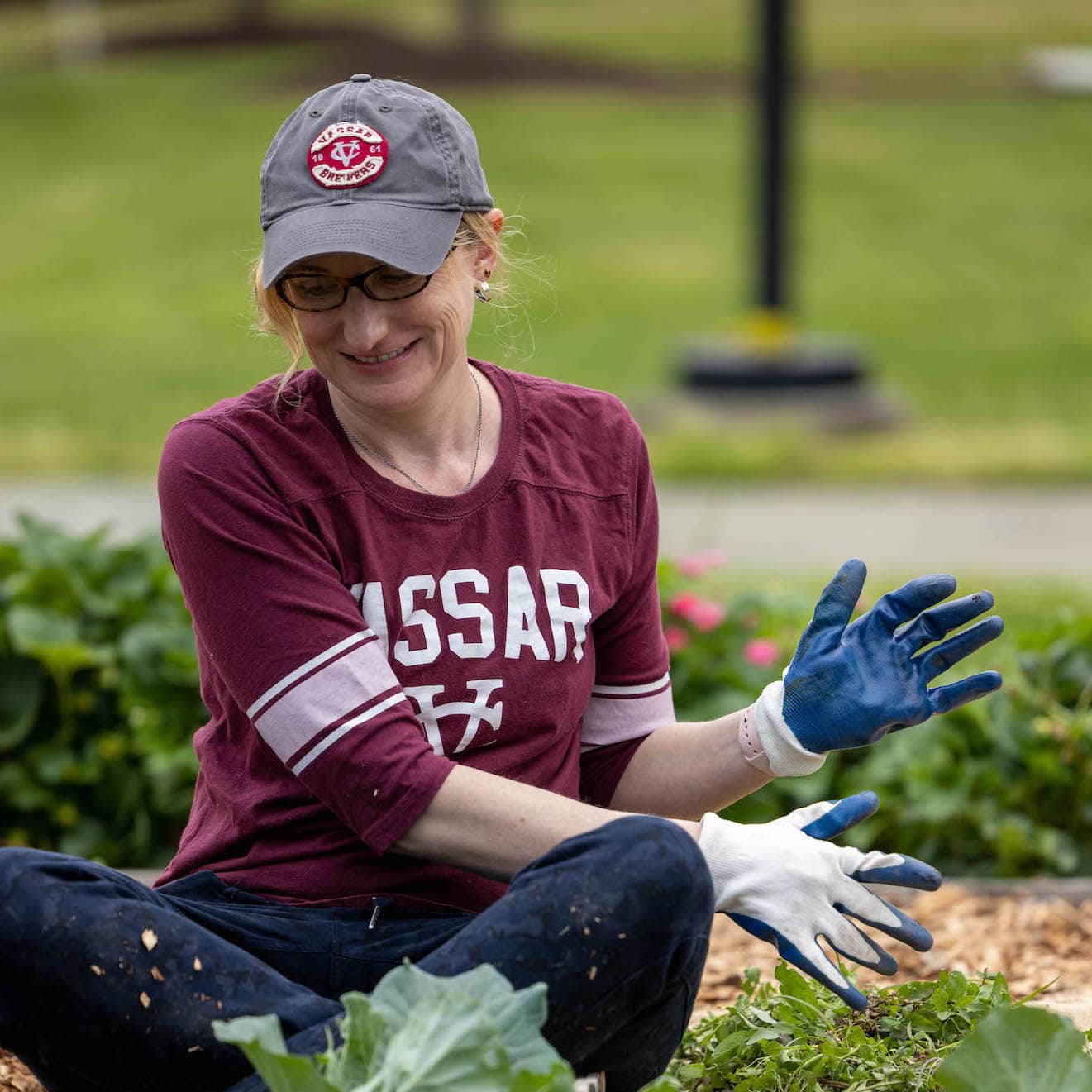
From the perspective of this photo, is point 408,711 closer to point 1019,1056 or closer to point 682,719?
point 1019,1056

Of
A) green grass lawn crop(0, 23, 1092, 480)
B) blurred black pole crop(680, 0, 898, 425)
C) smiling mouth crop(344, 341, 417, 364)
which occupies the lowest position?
green grass lawn crop(0, 23, 1092, 480)

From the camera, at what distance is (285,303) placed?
95.0 inches

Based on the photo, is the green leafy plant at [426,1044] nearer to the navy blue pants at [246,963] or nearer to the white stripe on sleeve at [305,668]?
the navy blue pants at [246,963]

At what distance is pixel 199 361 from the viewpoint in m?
11.3

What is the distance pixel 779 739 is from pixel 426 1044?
81cm

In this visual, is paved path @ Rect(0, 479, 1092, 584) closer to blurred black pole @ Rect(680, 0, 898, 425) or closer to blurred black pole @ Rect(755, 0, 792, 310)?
blurred black pole @ Rect(680, 0, 898, 425)

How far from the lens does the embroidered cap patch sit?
2.30m

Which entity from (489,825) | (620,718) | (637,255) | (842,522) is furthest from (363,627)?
(637,255)

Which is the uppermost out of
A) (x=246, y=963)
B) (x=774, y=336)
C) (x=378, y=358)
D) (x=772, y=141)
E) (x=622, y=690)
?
(x=378, y=358)

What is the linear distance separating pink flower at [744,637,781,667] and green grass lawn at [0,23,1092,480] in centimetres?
218

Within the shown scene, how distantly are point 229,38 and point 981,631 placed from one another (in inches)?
955

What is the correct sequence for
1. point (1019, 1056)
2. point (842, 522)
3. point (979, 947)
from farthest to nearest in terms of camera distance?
1. point (842, 522)
2. point (979, 947)
3. point (1019, 1056)

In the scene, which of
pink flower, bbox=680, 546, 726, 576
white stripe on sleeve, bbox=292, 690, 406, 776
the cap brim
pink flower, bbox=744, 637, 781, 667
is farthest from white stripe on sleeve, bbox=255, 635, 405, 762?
pink flower, bbox=680, 546, 726, 576

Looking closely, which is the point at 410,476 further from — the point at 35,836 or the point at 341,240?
the point at 35,836
